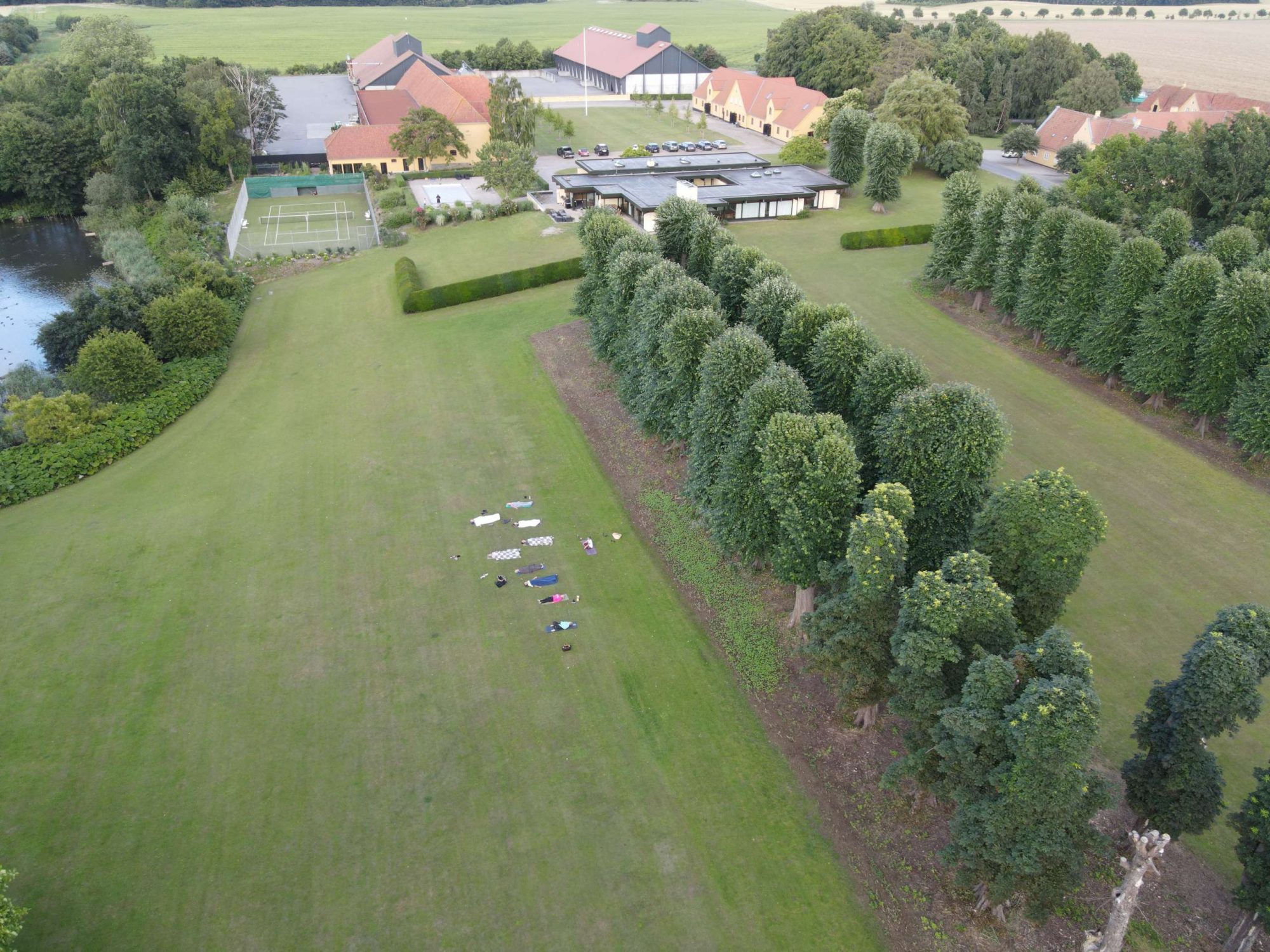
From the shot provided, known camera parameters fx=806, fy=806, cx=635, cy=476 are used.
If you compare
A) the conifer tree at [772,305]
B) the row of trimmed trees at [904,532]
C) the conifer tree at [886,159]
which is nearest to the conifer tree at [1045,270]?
the row of trimmed trees at [904,532]

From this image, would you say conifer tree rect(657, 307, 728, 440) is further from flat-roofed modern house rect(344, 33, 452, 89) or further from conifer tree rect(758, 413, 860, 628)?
flat-roofed modern house rect(344, 33, 452, 89)

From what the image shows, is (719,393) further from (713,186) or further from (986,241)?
(713,186)

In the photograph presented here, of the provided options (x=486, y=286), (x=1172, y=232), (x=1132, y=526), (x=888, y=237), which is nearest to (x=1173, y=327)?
(x=1172, y=232)

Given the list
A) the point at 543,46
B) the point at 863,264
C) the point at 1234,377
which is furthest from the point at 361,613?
the point at 543,46

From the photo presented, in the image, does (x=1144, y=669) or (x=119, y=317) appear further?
(x=119, y=317)

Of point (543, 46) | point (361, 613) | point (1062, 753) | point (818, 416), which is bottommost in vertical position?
point (361, 613)

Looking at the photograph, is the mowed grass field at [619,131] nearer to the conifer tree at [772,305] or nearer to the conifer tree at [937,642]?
the conifer tree at [772,305]

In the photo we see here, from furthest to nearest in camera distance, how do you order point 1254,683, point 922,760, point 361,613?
1. point 361,613
2. point 922,760
3. point 1254,683

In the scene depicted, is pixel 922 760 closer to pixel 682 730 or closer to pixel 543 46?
pixel 682 730

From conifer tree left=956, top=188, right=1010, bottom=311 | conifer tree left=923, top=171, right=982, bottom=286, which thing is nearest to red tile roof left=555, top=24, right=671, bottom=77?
conifer tree left=923, top=171, right=982, bottom=286
